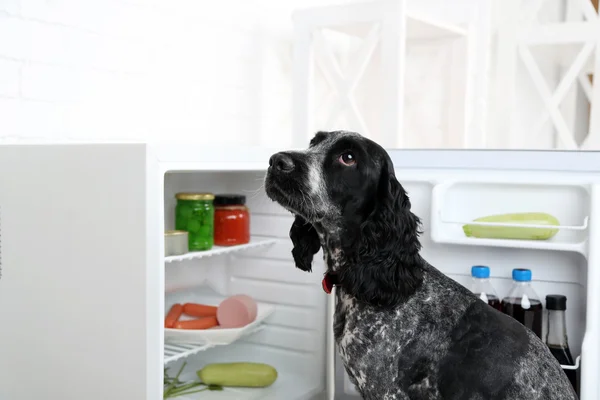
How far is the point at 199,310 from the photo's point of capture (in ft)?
8.36

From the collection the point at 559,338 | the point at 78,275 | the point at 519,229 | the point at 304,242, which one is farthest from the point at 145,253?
the point at 559,338

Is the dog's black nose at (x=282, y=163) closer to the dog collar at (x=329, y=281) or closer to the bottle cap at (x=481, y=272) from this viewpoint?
the dog collar at (x=329, y=281)

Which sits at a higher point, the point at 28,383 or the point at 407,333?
the point at 407,333

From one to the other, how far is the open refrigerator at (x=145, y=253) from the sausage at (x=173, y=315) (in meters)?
0.11

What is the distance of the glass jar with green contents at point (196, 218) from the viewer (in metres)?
2.27

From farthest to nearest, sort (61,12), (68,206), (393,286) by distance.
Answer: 1. (61,12)
2. (68,206)
3. (393,286)

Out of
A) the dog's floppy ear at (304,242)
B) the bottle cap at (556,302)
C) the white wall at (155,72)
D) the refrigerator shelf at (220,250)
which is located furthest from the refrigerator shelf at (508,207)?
the white wall at (155,72)

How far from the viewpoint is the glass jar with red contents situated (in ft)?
7.97

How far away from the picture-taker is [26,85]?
225 centimetres

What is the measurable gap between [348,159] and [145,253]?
573 mm

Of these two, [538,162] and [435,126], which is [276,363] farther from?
[435,126]

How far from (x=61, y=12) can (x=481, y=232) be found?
5.22 feet

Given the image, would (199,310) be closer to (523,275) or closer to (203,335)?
(203,335)

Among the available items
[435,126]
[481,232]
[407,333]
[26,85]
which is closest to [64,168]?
[26,85]
